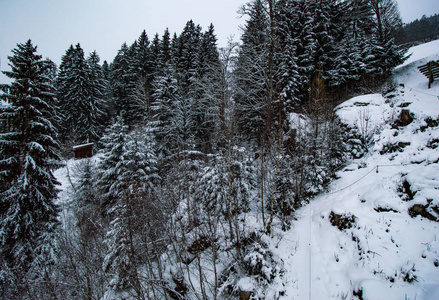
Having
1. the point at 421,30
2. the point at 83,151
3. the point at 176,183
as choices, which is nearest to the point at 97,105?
the point at 83,151

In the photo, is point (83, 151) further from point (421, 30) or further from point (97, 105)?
point (421, 30)

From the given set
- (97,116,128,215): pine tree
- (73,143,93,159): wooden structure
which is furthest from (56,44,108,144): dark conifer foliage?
(97,116,128,215): pine tree

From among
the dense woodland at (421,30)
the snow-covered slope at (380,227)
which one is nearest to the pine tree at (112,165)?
the snow-covered slope at (380,227)

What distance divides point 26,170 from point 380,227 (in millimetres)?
16856

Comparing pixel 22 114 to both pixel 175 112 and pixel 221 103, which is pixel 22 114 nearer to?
pixel 175 112

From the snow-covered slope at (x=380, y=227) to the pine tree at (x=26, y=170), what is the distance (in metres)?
12.6

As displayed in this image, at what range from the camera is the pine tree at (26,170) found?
976 cm

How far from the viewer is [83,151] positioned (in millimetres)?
25047

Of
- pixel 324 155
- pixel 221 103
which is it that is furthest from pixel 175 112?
pixel 324 155

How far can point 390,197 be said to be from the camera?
7.74 metres

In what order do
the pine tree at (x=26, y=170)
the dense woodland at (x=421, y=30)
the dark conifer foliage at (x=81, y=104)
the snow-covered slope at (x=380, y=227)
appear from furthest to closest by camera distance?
the dense woodland at (x=421, y=30)
the dark conifer foliage at (x=81, y=104)
the pine tree at (x=26, y=170)
the snow-covered slope at (x=380, y=227)

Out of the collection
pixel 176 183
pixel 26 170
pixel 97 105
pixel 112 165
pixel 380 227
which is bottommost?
pixel 380 227

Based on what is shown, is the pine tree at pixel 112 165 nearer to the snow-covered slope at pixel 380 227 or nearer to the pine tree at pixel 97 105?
the snow-covered slope at pixel 380 227

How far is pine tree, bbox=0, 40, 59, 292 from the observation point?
9.76m
